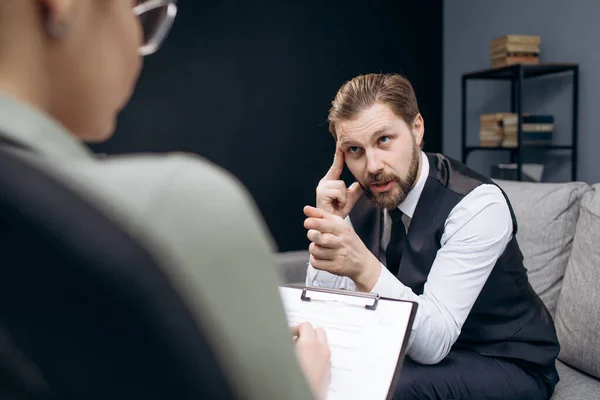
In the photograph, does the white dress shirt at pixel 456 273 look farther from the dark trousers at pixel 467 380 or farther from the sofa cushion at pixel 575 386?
the sofa cushion at pixel 575 386

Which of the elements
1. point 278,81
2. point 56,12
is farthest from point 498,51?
point 56,12

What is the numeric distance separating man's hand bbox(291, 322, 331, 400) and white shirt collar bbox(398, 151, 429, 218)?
994mm

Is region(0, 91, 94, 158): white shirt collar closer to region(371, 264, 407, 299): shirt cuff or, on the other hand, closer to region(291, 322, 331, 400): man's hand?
region(291, 322, 331, 400): man's hand

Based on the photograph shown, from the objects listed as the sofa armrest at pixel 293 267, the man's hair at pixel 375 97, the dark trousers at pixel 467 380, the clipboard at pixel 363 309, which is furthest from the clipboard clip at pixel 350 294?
the sofa armrest at pixel 293 267

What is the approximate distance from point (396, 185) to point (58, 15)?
140 cm

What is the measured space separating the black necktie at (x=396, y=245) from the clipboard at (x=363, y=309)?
0.65 meters

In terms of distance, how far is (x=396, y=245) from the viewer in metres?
1.65

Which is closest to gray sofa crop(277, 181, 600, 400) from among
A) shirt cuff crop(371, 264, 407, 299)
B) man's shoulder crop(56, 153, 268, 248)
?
shirt cuff crop(371, 264, 407, 299)

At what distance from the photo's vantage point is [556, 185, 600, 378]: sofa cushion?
1.64m

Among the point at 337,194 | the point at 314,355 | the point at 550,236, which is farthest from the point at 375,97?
the point at 314,355

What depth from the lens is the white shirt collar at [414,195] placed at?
5.38 feet

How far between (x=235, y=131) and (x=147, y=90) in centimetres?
63

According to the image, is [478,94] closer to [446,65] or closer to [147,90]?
[446,65]

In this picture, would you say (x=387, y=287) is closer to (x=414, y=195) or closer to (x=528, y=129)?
(x=414, y=195)
